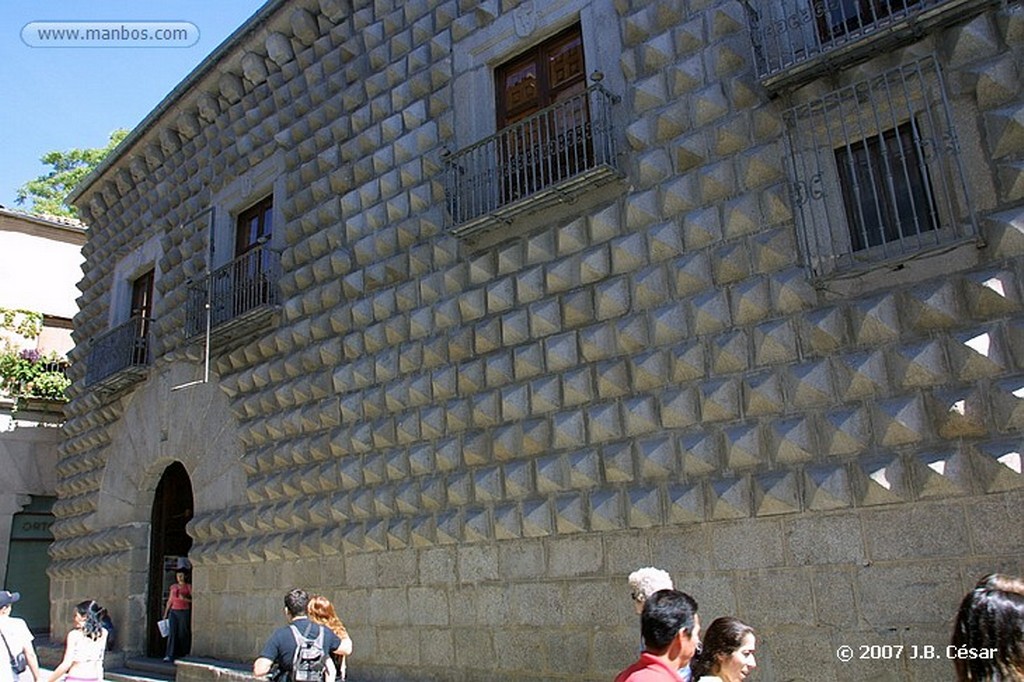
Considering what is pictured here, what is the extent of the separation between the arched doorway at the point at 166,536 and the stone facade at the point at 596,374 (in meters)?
1.26

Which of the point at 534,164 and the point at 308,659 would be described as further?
the point at 534,164

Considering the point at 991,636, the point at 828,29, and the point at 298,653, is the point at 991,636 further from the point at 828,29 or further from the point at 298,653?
the point at 828,29

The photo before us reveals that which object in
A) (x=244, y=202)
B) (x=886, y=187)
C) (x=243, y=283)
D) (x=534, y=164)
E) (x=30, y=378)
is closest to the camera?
(x=886, y=187)

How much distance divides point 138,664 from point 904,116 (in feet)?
30.1

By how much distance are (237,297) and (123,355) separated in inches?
108

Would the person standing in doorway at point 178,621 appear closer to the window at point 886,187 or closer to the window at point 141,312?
the window at point 141,312

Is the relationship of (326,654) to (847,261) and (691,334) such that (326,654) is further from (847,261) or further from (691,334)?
(847,261)

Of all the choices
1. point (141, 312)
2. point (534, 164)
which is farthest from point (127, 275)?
point (534, 164)

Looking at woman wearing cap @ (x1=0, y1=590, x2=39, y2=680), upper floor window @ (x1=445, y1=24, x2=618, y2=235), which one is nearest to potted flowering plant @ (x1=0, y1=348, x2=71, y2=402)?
woman wearing cap @ (x1=0, y1=590, x2=39, y2=680)

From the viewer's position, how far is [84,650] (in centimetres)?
522

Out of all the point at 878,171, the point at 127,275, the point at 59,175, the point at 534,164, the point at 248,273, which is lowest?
the point at 878,171

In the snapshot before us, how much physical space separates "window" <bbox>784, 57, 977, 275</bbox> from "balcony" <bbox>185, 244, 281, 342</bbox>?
211 inches

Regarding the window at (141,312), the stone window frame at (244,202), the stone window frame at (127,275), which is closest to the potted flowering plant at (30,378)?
the stone window frame at (127,275)

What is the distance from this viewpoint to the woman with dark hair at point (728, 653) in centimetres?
264
